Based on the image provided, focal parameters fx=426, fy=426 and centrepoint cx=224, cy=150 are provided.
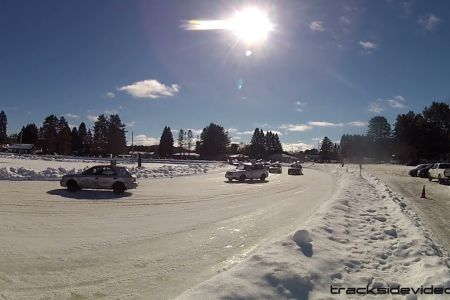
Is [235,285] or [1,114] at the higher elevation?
[1,114]

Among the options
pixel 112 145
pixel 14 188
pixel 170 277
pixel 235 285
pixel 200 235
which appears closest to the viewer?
pixel 235 285

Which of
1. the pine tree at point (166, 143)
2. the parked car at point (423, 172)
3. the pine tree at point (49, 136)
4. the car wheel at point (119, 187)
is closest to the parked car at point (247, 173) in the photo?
the car wheel at point (119, 187)

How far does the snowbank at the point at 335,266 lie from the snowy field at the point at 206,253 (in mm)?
18

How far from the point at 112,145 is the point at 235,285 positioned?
142 m

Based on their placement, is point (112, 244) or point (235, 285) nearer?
point (235, 285)

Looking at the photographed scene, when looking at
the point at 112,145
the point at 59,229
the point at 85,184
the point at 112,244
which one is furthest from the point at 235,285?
the point at 112,145

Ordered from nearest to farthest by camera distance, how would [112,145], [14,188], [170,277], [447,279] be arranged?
1. [447,279]
2. [170,277]
3. [14,188]
4. [112,145]

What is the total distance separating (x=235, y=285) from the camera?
237 inches

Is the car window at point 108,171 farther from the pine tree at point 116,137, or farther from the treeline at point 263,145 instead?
the treeline at point 263,145

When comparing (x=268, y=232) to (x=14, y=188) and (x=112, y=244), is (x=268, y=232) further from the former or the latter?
(x=14, y=188)

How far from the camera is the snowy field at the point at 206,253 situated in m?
6.52

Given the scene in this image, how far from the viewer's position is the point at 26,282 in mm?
6914

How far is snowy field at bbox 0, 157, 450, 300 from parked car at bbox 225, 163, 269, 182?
1972 cm

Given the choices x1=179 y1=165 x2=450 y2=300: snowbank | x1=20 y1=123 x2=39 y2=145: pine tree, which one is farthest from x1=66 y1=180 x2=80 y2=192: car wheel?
x1=20 y1=123 x2=39 y2=145: pine tree
